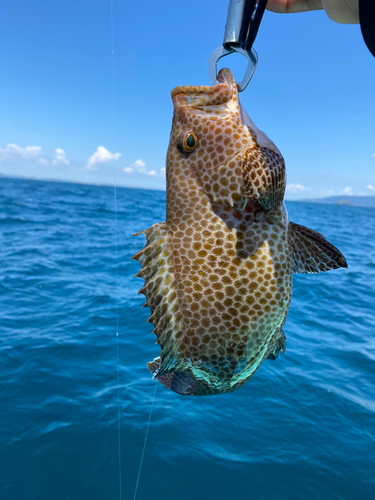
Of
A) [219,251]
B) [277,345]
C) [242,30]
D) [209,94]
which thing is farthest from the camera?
[277,345]

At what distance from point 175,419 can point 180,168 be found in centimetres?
649

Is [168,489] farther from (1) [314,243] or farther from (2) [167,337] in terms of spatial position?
(1) [314,243]

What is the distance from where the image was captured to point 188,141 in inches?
103

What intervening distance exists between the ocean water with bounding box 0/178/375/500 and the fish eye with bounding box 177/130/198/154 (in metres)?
5.91

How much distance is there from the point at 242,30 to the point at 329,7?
0.97m

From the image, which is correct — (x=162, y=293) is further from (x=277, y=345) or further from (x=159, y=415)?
(x=159, y=415)

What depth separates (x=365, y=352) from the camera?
35.7 ft

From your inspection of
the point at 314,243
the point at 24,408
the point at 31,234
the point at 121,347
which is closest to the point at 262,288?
the point at 314,243

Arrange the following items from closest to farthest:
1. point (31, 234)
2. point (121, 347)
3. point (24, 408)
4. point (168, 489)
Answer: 1. point (168, 489)
2. point (24, 408)
3. point (121, 347)
4. point (31, 234)

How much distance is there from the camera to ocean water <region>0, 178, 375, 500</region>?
6.24 meters

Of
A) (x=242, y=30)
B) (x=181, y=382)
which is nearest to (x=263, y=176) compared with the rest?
(x=242, y=30)

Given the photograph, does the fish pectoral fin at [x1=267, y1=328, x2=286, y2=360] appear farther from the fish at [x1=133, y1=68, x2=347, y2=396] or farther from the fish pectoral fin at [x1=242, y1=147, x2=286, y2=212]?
the fish pectoral fin at [x1=242, y1=147, x2=286, y2=212]

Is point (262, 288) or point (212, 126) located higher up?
point (212, 126)

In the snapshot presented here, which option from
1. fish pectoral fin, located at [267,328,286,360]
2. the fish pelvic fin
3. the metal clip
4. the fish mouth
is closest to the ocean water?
the fish pelvic fin
